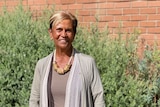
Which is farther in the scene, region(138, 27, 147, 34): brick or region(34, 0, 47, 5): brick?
region(34, 0, 47, 5): brick

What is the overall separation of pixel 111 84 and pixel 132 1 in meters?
1.33

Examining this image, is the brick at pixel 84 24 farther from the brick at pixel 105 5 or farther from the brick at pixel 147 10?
the brick at pixel 147 10

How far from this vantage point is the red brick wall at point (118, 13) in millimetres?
5172

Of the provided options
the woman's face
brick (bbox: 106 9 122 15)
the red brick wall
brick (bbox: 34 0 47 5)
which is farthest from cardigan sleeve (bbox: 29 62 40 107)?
brick (bbox: 34 0 47 5)

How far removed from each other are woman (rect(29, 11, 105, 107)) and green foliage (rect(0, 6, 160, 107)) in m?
1.41

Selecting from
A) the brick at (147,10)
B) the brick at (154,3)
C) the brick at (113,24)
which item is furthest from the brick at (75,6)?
the brick at (154,3)

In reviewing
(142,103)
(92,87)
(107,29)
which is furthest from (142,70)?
(92,87)

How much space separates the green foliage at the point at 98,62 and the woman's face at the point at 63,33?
1.54 metres

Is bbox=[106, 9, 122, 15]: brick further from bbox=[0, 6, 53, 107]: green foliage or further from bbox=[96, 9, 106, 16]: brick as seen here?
bbox=[0, 6, 53, 107]: green foliage

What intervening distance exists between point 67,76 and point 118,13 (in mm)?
2433

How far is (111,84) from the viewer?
458 centimetres

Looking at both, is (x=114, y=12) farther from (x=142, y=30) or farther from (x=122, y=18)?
(x=142, y=30)

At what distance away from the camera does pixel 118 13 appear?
5445 millimetres

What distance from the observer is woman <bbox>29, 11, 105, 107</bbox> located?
314cm
